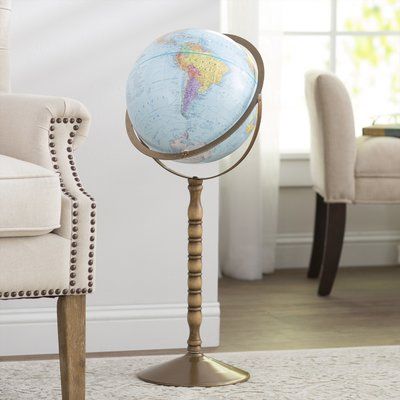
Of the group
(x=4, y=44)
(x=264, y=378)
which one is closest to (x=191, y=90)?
(x=4, y=44)

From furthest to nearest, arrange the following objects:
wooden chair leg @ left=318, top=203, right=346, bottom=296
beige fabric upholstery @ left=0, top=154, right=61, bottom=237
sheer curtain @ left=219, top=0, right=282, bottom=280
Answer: sheer curtain @ left=219, top=0, right=282, bottom=280, wooden chair leg @ left=318, top=203, right=346, bottom=296, beige fabric upholstery @ left=0, top=154, right=61, bottom=237

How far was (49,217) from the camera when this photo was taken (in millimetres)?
2193

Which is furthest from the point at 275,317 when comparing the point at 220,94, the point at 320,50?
the point at 320,50

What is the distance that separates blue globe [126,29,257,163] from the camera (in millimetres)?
2383

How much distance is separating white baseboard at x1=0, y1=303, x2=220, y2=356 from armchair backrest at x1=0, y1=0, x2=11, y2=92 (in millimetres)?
682

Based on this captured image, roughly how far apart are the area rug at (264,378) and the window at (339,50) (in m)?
2.01

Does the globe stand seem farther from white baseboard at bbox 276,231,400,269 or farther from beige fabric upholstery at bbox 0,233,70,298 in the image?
white baseboard at bbox 276,231,400,269

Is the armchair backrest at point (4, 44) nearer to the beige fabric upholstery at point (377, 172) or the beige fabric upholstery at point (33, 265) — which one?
the beige fabric upholstery at point (33, 265)

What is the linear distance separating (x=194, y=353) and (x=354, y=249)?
2285mm

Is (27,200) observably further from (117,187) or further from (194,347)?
(117,187)

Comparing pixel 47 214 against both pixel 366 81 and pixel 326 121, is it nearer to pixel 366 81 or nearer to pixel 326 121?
pixel 326 121

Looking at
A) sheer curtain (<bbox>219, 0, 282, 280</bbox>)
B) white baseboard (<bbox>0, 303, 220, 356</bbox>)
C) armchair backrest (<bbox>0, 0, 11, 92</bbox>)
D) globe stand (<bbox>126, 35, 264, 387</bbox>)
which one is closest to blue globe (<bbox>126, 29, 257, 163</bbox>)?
globe stand (<bbox>126, 35, 264, 387</bbox>)

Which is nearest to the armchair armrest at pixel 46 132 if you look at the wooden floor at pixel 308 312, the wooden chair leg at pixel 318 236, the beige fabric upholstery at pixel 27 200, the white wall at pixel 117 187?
the beige fabric upholstery at pixel 27 200

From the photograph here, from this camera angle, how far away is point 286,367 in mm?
2730
